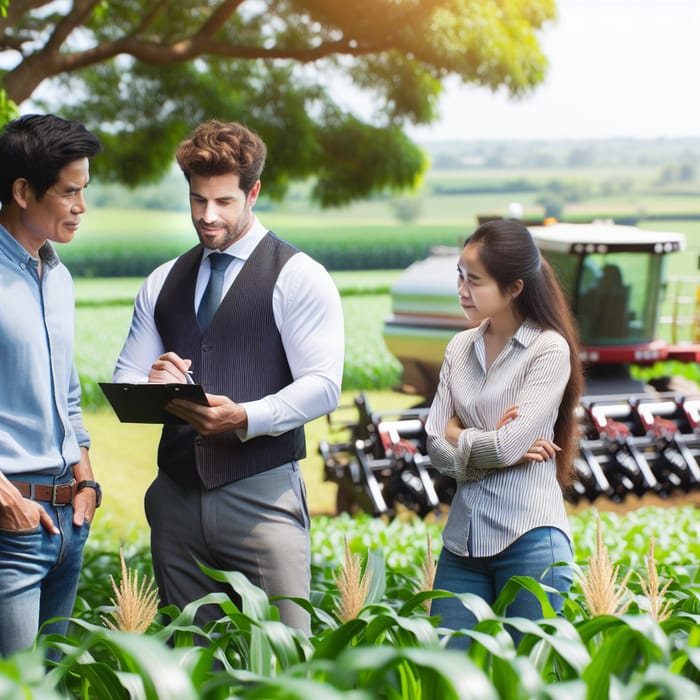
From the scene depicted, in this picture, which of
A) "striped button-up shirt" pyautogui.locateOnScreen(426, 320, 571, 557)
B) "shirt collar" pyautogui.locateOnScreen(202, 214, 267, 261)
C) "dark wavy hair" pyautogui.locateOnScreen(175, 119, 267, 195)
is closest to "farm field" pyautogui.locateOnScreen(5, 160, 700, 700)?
"striped button-up shirt" pyautogui.locateOnScreen(426, 320, 571, 557)

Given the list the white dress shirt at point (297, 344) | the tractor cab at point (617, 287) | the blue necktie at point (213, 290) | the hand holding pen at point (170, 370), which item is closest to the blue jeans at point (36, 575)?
the hand holding pen at point (170, 370)

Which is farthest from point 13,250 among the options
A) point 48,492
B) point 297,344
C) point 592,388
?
point 592,388

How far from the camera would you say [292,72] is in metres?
13.2

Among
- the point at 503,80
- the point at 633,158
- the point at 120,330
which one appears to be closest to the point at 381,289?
the point at 633,158

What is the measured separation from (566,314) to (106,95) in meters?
11.2

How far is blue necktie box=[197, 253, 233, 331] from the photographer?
2982 mm

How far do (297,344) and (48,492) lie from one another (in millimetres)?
686

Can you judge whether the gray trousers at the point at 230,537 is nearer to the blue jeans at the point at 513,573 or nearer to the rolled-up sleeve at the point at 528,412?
the blue jeans at the point at 513,573

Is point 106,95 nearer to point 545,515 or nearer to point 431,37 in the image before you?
point 431,37

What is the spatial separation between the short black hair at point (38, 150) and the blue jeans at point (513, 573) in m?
1.31

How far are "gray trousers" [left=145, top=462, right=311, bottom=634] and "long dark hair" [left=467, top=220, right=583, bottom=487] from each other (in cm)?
70

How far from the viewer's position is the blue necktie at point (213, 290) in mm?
2982

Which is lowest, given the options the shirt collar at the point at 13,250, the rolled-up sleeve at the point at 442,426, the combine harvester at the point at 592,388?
the combine harvester at the point at 592,388

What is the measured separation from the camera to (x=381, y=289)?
24766mm
